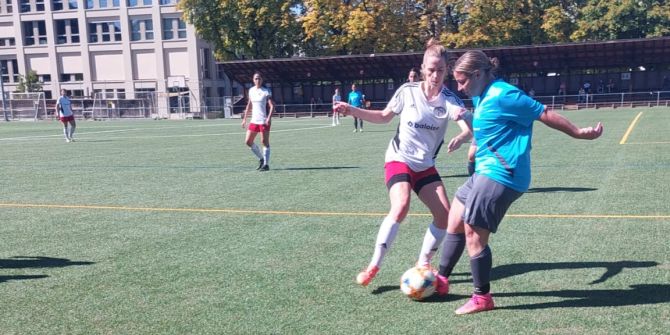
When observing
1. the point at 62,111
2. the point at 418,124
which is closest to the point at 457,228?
the point at 418,124

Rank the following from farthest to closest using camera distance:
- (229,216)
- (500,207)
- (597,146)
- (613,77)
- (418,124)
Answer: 1. (613,77)
2. (597,146)
3. (229,216)
4. (418,124)
5. (500,207)

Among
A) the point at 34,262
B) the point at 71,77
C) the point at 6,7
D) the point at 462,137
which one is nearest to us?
the point at 462,137

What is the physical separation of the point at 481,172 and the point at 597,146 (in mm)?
13363

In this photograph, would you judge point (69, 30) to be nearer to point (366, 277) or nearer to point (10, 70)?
point (10, 70)

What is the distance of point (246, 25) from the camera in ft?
173

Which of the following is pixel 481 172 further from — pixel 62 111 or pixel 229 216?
pixel 62 111

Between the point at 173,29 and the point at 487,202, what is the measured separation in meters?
59.3

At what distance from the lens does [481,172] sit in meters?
4.22

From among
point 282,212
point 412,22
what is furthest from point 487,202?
point 412,22

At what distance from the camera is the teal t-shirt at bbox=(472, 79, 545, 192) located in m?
4.04

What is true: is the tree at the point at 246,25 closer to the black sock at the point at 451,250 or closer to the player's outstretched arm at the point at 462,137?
the player's outstretched arm at the point at 462,137

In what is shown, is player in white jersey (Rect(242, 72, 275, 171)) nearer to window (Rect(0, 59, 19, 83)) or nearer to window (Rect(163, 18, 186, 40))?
window (Rect(163, 18, 186, 40))

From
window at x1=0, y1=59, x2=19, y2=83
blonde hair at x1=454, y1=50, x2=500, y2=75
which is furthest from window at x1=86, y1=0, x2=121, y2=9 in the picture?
blonde hair at x1=454, y1=50, x2=500, y2=75

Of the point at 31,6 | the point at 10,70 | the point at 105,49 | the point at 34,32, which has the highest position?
the point at 31,6
